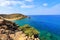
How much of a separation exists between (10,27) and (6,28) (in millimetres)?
201

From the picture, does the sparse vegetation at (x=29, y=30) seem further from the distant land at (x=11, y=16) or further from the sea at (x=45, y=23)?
the distant land at (x=11, y=16)

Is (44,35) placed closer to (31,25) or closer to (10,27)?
(31,25)

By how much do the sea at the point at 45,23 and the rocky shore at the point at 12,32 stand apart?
0.26 metres

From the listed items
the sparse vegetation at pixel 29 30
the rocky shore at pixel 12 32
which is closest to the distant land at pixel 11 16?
the rocky shore at pixel 12 32

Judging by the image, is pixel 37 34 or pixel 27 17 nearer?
pixel 37 34

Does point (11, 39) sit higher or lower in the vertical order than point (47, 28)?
lower

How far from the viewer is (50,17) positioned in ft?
17.0

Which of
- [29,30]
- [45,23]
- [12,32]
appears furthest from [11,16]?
[45,23]

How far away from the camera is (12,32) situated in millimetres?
4906

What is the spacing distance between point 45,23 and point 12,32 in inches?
50.6

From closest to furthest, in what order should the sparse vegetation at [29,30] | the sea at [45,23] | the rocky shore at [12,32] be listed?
the rocky shore at [12,32], the sparse vegetation at [29,30], the sea at [45,23]

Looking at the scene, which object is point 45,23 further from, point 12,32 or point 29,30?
point 12,32

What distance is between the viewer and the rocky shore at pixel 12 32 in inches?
185

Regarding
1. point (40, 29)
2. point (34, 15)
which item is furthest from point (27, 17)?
point (40, 29)
